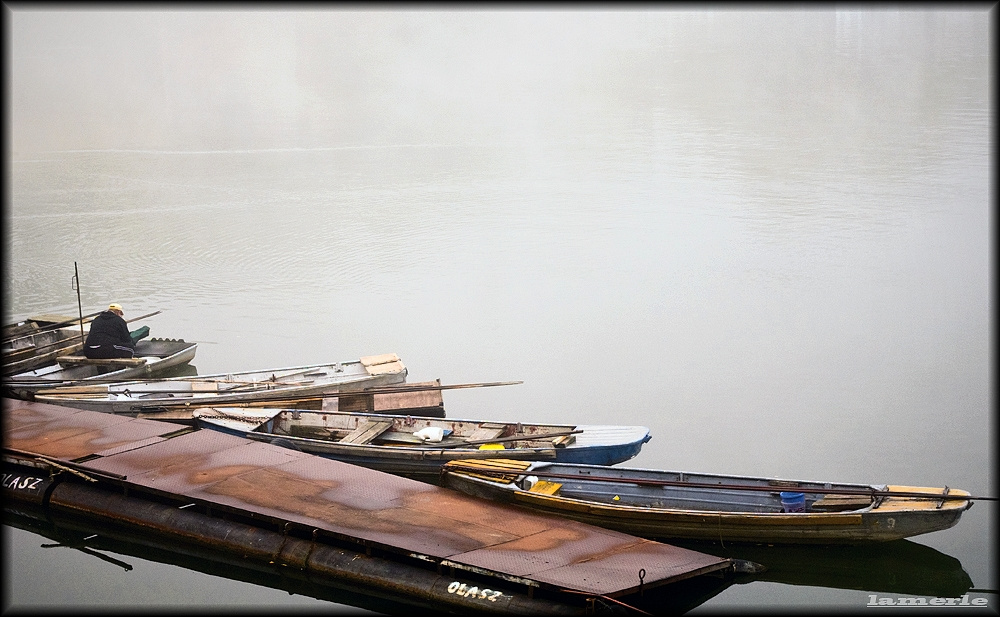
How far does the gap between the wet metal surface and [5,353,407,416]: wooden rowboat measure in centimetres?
39

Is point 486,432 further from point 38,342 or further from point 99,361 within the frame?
point 38,342

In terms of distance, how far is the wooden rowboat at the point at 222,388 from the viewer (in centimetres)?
898

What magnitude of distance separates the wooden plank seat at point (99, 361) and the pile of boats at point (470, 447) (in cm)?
1

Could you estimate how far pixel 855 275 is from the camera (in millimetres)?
14586

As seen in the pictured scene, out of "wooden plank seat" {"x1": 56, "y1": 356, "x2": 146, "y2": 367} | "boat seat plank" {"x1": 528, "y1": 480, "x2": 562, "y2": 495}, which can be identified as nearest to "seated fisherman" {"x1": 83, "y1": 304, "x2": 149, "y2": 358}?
"wooden plank seat" {"x1": 56, "y1": 356, "x2": 146, "y2": 367}

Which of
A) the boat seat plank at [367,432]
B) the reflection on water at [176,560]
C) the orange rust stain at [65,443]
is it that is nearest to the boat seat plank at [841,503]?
the reflection on water at [176,560]

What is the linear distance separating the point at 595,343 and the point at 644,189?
1026 centimetres

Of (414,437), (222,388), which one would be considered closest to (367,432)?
(414,437)

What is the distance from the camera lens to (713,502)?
6586mm

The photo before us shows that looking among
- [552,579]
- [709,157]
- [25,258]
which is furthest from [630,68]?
[552,579]

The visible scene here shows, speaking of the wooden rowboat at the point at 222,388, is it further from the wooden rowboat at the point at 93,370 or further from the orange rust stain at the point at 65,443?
the orange rust stain at the point at 65,443

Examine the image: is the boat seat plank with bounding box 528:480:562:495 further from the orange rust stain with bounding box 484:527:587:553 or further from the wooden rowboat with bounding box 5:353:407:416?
the wooden rowboat with bounding box 5:353:407:416

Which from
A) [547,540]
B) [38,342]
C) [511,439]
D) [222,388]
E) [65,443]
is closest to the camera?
[547,540]

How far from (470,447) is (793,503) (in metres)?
2.54
